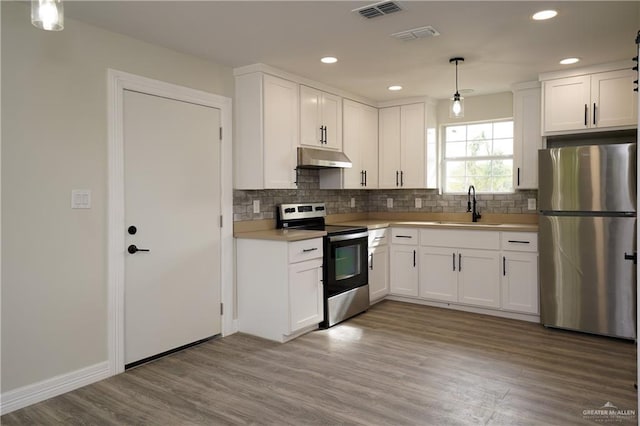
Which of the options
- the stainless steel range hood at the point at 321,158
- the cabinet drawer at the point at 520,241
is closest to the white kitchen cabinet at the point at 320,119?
the stainless steel range hood at the point at 321,158

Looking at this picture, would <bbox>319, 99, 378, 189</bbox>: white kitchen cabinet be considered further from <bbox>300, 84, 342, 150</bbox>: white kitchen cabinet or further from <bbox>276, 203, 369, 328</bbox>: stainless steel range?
<bbox>276, 203, 369, 328</bbox>: stainless steel range

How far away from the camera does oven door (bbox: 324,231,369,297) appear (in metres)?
4.05

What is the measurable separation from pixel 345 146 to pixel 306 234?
1.47 meters

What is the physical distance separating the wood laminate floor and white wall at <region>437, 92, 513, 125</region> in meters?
2.45

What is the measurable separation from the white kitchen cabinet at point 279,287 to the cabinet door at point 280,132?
60cm

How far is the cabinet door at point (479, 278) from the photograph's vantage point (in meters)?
4.43

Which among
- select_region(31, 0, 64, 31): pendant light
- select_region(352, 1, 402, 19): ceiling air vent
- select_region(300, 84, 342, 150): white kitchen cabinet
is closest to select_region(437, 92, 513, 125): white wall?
select_region(300, 84, 342, 150): white kitchen cabinet

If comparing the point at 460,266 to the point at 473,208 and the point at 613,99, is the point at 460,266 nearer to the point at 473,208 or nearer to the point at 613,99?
the point at 473,208

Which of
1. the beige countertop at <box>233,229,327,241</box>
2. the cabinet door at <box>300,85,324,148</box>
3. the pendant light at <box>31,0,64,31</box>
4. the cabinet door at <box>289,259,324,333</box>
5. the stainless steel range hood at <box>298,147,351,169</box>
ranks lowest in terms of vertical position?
the cabinet door at <box>289,259,324,333</box>

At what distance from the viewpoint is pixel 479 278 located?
14.8 feet

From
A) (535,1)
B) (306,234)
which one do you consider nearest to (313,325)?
(306,234)

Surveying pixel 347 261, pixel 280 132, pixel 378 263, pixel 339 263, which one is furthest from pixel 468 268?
pixel 280 132

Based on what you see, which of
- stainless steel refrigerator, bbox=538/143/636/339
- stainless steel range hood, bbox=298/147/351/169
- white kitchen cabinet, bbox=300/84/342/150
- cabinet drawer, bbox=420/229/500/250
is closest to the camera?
stainless steel refrigerator, bbox=538/143/636/339

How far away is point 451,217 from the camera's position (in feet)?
17.4
